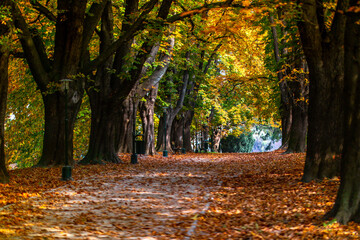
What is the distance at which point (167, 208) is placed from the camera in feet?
30.5

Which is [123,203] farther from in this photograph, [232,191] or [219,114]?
[219,114]

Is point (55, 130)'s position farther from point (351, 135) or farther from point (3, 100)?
point (351, 135)

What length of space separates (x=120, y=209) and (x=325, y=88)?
617 cm

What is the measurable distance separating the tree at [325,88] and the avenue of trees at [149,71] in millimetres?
26

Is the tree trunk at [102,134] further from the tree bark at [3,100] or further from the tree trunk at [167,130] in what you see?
the tree trunk at [167,130]

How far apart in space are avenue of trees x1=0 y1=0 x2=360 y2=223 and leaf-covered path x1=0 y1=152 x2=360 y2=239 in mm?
958

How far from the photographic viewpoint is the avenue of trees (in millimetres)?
8062

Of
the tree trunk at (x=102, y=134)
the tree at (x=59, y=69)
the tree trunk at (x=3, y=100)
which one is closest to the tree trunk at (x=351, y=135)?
the tree trunk at (x=3, y=100)

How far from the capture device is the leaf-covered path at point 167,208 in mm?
6969

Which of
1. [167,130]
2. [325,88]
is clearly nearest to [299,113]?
[167,130]

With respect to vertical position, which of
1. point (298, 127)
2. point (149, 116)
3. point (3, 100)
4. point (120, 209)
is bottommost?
point (120, 209)

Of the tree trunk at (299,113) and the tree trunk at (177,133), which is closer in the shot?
the tree trunk at (299,113)

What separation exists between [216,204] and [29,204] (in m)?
4.07

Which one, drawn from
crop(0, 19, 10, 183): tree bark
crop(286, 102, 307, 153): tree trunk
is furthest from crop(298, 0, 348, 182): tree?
crop(286, 102, 307, 153): tree trunk
